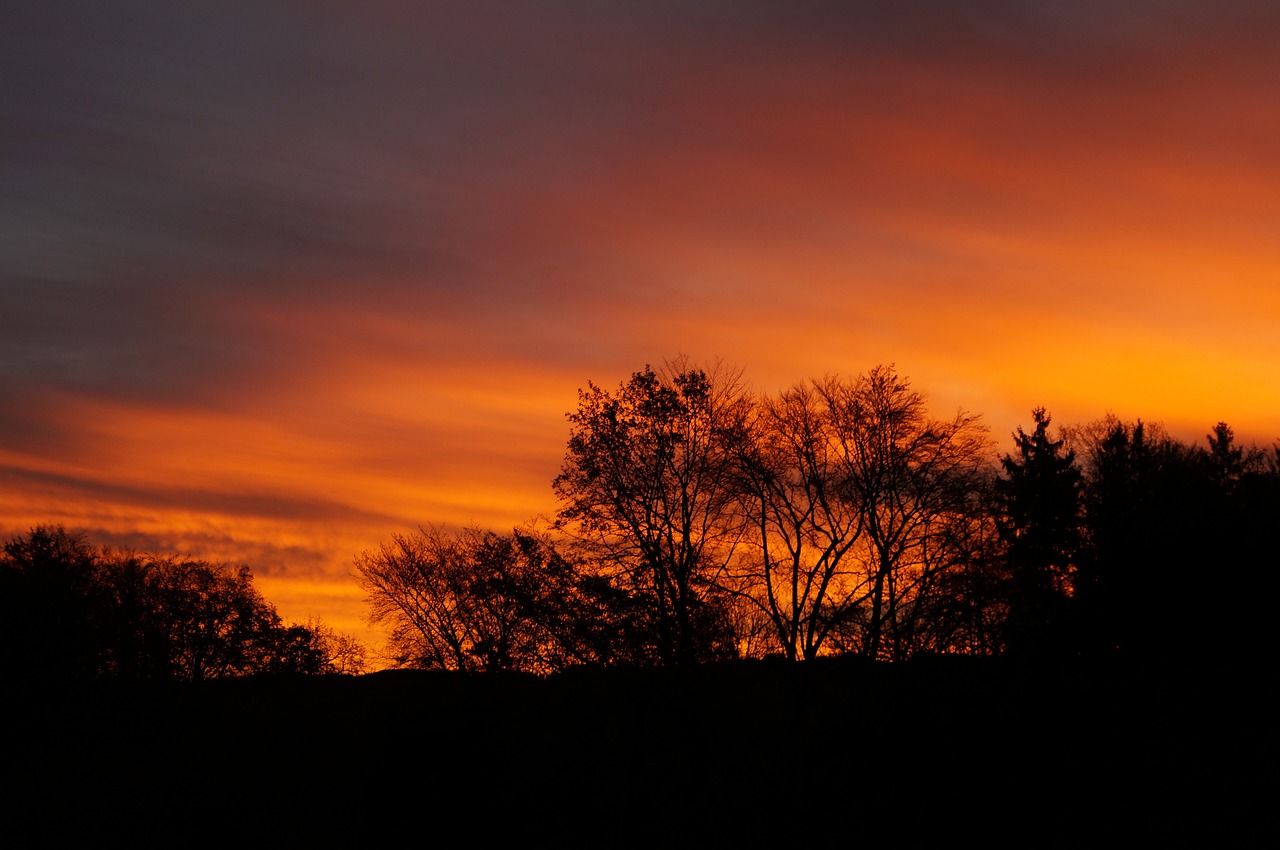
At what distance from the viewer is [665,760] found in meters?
37.0

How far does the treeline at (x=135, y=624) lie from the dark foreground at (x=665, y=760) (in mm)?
2024

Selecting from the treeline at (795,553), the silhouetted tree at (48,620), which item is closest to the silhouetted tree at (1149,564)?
the treeline at (795,553)

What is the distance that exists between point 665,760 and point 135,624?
39150 millimetres

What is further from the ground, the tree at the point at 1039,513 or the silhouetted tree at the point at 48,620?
the tree at the point at 1039,513

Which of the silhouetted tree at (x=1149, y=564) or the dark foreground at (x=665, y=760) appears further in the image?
the silhouetted tree at (x=1149, y=564)

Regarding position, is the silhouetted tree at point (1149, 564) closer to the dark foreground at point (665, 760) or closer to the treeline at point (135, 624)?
the dark foreground at point (665, 760)

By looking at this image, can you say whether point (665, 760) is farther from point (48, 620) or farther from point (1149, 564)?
point (48, 620)

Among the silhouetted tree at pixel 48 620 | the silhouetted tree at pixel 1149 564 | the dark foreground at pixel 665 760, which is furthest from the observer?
the silhouetted tree at pixel 48 620

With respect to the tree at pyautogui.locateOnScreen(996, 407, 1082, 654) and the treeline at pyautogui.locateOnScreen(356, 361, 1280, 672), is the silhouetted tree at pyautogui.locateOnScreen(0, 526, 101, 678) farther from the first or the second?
the tree at pyautogui.locateOnScreen(996, 407, 1082, 654)

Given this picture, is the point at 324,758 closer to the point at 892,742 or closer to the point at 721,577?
the point at 721,577

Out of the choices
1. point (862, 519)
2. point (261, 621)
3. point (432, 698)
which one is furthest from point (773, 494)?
point (261, 621)

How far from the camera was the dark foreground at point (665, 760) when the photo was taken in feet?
90.8

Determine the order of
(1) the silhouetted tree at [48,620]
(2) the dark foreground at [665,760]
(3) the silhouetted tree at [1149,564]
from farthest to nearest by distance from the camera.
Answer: (1) the silhouetted tree at [48,620] → (3) the silhouetted tree at [1149,564] → (2) the dark foreground at [665,760]

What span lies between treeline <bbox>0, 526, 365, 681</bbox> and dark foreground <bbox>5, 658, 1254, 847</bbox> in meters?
2.02
